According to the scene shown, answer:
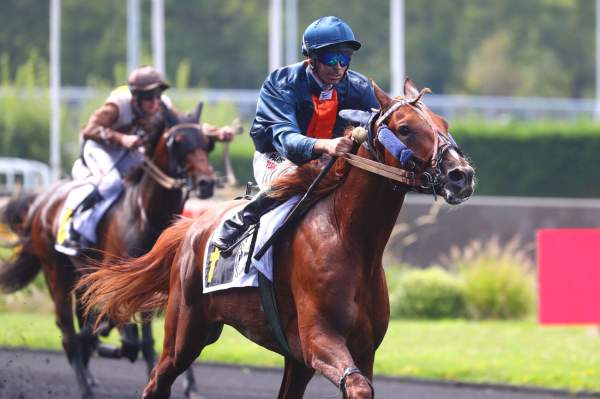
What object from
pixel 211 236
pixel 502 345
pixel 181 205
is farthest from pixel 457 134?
pixel 211 236

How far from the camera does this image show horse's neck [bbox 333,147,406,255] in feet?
19.7

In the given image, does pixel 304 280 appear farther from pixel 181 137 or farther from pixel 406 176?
pixel 181 137

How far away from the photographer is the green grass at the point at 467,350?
10.7 metres

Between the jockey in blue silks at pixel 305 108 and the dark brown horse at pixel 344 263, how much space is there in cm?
20

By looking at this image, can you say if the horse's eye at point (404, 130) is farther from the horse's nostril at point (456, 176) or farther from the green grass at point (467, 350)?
the green grass at point (467, 350)

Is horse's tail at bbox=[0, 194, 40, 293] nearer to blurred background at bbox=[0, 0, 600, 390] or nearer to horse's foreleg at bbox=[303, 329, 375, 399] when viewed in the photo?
blurred background at bbox=[0, 0, 600, 390]

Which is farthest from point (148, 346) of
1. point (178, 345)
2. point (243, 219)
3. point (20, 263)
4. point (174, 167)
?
point (243, 219)

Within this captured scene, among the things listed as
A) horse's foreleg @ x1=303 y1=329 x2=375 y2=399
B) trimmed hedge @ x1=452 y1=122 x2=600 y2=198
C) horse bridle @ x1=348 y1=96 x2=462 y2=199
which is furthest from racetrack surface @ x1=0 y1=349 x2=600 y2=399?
trimmed hedge @ x1=452 y1=122 x2=600 y2=198

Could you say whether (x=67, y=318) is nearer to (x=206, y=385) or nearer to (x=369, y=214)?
(x=206, y=385)

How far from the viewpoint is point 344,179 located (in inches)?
244

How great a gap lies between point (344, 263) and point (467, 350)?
20.8 feet

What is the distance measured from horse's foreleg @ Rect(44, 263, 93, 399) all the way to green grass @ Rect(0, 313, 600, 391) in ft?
1.16

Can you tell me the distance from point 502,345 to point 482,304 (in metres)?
2.73

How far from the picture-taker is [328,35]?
6184 mm
